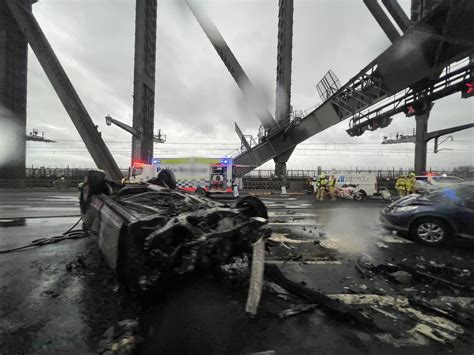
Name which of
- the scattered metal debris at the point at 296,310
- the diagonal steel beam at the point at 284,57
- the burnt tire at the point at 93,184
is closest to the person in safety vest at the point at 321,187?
the diagonal steel beam at the point at 284,57

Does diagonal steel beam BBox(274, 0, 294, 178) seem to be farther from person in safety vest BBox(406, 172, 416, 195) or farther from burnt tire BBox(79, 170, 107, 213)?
burnt tire BBox(79, 170, 107, 213)

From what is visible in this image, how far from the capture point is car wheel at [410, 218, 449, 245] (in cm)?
550

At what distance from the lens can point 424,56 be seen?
1260cm

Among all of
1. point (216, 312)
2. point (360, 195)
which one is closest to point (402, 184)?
point (360, 195)

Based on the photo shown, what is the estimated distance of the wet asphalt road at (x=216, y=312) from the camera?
2.25 meters

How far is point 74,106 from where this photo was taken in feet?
64.9

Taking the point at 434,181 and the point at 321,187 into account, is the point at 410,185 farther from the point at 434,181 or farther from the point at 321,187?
the point at 321,187

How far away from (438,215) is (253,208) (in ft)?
13.6

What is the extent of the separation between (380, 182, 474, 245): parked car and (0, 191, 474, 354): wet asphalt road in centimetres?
64

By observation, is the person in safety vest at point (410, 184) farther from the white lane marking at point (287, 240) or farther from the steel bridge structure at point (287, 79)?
the white lane marking at point (287, 240)

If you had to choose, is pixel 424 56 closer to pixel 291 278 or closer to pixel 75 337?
pixel 291 278

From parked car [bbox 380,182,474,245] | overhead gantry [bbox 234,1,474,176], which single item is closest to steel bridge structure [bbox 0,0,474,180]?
overhead gantry [bbox 234,1,474,176]

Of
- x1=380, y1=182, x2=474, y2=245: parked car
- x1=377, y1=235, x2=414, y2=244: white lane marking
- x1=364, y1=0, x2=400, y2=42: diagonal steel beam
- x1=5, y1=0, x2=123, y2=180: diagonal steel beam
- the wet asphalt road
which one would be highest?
x1=364, y1=0, x2=400, y2=42: diagonal steel beam

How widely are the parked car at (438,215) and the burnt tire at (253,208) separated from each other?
387 centimetres
